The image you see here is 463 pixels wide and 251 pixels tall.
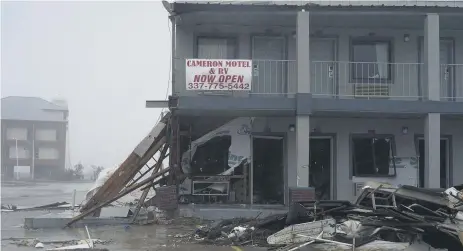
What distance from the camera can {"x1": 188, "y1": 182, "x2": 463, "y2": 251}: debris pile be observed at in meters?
8.54

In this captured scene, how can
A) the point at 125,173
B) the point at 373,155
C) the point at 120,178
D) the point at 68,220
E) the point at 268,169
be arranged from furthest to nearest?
the point at 268,169 < the point at 373,155 < the point at 125,173 < the point at 120,178 < the point at 68,220

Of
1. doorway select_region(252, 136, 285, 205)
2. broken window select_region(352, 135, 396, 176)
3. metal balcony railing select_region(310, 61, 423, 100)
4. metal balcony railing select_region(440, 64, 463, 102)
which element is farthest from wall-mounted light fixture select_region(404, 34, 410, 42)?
doorway select_region(252, 136, 285, 205)

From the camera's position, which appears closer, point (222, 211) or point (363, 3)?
point (222, 211)

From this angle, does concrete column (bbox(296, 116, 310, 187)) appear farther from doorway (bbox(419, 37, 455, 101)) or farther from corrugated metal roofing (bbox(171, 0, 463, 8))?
doorway (bbox(419, 37, 455, 101))

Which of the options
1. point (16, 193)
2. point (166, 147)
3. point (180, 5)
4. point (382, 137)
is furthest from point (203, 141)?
point (16, 193)

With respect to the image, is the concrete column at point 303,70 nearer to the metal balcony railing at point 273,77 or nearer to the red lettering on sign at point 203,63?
the metal balcony railing at point 273,77

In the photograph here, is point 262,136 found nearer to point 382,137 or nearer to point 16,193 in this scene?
point 382,137

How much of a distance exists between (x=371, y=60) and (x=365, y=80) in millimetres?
755

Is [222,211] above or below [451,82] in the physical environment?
below

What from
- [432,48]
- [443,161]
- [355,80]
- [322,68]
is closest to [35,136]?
[322,68]

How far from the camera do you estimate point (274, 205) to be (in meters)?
14.9

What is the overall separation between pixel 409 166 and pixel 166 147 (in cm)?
745

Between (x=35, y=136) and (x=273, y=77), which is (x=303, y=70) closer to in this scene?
(x=273, y=77)

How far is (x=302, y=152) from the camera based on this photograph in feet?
44.0
